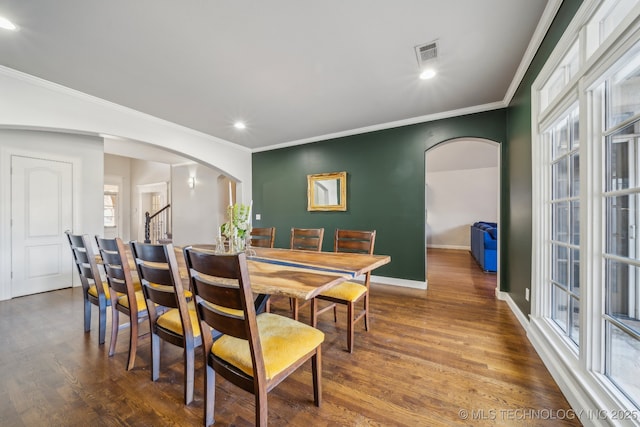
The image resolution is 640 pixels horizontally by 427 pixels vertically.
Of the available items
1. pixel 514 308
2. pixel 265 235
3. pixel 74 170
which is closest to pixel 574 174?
pixel 514 308

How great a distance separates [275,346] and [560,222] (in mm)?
2273

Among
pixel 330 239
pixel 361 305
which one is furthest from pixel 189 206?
pixel 361 305

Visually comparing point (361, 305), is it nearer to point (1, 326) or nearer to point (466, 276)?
point (466, 276)

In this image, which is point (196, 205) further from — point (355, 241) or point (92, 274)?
point (355, 241)

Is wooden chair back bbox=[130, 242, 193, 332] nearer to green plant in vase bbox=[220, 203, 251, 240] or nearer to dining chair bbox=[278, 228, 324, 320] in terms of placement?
green plant in vase bbox=[220, 203, 251, 240]

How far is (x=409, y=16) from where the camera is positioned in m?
1.78

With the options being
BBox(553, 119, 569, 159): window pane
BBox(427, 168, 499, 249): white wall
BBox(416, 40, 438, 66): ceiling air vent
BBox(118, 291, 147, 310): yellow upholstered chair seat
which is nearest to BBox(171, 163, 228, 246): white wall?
BBox(118, 291, 147, 310): yellow upholstered chair seat

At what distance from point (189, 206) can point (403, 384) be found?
6.61 m

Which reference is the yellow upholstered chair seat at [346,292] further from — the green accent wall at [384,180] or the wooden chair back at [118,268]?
the green accent wall at [384,180]

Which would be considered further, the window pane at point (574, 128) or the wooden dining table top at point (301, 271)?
the window pane at point (574, 128)

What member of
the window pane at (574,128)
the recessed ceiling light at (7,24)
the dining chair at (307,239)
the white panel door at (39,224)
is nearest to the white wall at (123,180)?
the white panel door at (39,224)

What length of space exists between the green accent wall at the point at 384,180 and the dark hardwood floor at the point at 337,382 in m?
1.44

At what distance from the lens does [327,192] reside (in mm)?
4520

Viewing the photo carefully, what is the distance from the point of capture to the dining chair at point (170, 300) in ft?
4.56
